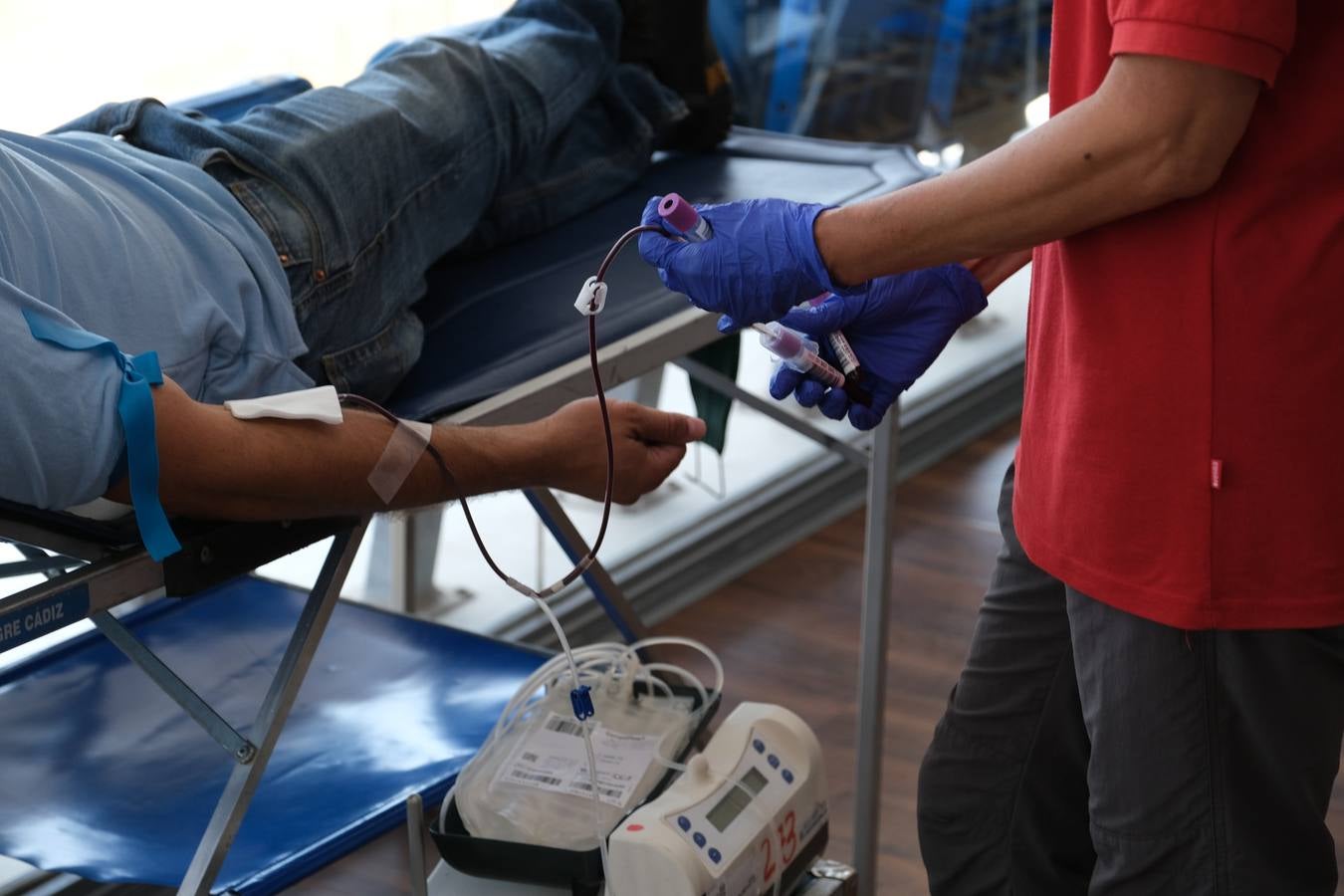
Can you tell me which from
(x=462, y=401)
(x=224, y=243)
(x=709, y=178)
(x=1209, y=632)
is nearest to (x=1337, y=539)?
(x=1209, y=632)

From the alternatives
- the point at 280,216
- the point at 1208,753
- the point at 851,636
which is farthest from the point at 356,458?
the point at 851,636

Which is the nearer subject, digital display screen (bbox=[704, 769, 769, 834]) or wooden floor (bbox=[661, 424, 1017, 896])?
digital display screen (bbox=[704, 769, 769, 834])

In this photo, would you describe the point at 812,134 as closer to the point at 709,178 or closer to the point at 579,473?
the point at 709,178

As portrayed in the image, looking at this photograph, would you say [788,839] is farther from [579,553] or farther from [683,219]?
[683,219]

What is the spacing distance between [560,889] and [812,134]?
6.47ft

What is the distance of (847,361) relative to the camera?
1231 mm

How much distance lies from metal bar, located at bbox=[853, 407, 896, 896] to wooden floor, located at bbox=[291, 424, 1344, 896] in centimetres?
21

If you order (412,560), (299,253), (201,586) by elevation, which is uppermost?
(299,253)

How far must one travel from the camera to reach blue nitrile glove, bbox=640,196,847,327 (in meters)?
1.05

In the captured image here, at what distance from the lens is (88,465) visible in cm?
100

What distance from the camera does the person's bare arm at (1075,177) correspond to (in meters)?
0.87

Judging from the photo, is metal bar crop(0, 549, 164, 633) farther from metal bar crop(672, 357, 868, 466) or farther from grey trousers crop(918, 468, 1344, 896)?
metal bar crop(672, 357, 868, 466)

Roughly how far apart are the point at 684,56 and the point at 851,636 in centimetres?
101

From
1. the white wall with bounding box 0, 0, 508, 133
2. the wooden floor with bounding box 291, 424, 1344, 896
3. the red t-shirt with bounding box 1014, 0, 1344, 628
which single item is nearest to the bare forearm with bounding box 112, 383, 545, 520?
the red t-shirt with bounding box 1014, 0, 1344, 628
